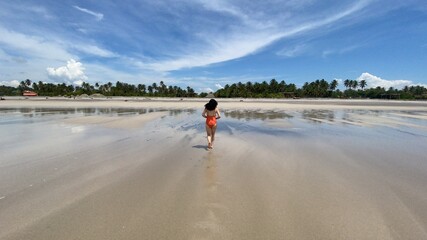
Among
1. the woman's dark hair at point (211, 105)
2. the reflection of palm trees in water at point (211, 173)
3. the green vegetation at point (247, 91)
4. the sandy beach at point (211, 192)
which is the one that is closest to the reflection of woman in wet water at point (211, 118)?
the woman's dark hair at point (211, 105)

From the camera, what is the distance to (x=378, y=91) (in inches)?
5487

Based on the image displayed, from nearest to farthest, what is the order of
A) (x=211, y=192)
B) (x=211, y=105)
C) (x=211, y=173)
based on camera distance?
(x=211, y=192) < (x=211, y=173) < (x=211, y=105)

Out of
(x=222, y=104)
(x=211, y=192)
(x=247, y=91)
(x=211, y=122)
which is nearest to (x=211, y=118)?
A: (x=211, y=122)

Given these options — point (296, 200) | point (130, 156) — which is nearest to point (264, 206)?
point (296, 200)

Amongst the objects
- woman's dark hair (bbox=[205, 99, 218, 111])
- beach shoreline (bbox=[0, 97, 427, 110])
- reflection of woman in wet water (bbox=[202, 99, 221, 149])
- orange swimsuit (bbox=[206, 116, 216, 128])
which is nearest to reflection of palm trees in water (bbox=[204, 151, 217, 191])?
reflection of woman in wet water (bbox=[202, 99, 221, 149])

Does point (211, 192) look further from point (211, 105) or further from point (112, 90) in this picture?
point (112, 90)

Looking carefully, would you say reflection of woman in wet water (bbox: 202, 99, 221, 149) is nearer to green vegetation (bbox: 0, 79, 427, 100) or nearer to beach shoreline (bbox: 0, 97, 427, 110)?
beach shoreline (bbox: 0, 97, 427, 110)

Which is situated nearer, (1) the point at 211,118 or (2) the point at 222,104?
(1) the point at 211,118

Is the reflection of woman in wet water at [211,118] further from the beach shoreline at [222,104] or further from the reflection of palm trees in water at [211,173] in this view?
the beach shoreline at [222,104]

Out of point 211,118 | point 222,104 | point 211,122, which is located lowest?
point 222,104

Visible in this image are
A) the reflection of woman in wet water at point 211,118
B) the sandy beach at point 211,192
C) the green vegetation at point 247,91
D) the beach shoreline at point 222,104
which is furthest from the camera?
the green vegetation at point 247,91

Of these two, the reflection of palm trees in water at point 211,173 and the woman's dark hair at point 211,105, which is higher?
the woman's dark hair at point 211,105

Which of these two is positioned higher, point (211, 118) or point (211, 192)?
point (211, 118)

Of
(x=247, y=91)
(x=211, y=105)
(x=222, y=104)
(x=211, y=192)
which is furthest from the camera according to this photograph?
(x=247, y=91)
